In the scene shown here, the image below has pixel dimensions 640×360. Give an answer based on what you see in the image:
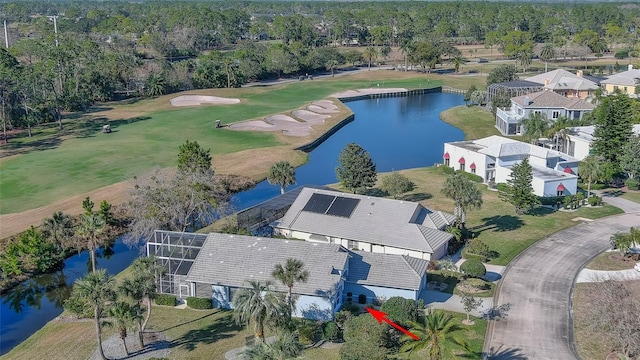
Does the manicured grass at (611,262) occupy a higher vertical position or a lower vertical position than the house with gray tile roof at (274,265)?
lower

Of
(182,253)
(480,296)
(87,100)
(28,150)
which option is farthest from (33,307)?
(87,100)

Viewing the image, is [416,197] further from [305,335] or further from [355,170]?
[305,335]

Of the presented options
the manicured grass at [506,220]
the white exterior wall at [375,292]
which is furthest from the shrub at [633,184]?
the white exterior wall at [375,292]

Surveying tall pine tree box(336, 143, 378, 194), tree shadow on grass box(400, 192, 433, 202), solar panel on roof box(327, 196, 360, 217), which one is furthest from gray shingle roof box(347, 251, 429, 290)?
tree shadow on grass box(400, 192, 433, 202)

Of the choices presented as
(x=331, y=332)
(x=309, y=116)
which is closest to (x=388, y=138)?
(x=309, y=116)

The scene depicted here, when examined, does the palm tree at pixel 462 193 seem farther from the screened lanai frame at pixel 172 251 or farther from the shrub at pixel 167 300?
the shrub at pixel 167 300

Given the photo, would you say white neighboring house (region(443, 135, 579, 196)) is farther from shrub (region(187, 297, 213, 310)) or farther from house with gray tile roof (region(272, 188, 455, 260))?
shrub (region(187, 297, 213, 310))
